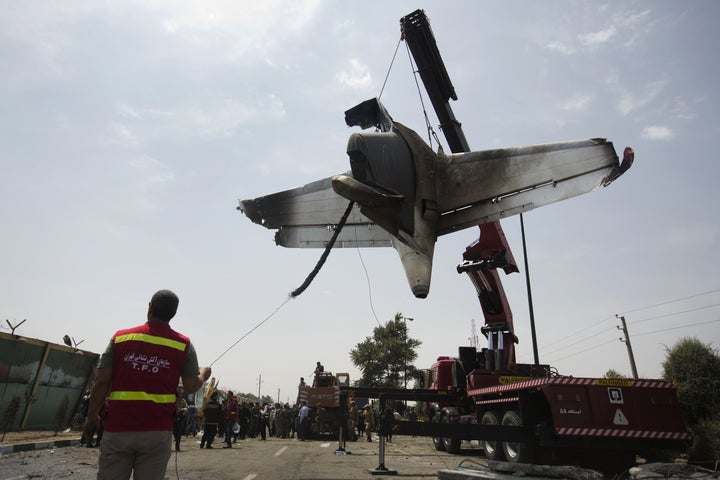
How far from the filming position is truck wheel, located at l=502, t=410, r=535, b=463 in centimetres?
948

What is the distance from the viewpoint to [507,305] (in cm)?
1353

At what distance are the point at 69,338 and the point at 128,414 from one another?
18862 millimetres

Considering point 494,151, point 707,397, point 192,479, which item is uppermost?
point 494,151

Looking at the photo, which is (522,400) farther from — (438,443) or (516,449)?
(438,443)

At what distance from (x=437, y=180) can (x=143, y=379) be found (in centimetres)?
676

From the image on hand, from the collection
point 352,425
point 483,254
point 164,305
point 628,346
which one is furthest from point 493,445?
point 628,346

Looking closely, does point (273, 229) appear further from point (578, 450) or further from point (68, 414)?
point (68, 414)

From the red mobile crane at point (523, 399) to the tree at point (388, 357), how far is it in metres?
40.6

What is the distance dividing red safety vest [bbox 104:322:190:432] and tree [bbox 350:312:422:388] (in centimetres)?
5241

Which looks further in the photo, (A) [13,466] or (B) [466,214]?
(B) [466,214]

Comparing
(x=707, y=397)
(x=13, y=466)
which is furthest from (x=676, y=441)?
(x=13, y=466)

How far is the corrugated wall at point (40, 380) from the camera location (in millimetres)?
14555

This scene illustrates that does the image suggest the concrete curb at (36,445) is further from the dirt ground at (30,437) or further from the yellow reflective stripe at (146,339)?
the yellow reflective stripe at (146,339)

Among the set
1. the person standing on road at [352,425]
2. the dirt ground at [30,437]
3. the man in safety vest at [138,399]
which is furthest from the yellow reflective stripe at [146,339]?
the person standing on road at [352,425]
